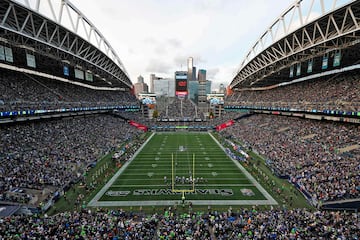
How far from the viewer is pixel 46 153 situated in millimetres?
22125

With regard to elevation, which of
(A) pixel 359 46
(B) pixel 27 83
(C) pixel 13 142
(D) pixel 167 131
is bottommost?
(D) pixel 167 131

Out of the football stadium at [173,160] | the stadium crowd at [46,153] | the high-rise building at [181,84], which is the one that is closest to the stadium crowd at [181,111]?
the high-rise building at [181,84]

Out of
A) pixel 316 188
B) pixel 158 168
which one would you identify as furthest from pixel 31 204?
pixel 316 188

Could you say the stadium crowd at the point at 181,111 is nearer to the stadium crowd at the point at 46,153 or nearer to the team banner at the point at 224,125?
the team banner at the point at 224,125

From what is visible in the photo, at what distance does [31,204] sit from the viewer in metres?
14.2

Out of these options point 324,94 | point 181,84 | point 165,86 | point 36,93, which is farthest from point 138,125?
point 165,86

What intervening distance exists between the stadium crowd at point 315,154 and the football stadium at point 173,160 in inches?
4.9

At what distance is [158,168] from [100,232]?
12.8 metres

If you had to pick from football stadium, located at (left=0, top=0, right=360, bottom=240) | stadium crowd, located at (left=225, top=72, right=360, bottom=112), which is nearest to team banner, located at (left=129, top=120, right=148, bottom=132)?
football stadium, located at (left=0, top=0, right=360, bottom=240)

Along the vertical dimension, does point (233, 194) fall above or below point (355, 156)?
below

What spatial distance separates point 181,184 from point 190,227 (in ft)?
25.2

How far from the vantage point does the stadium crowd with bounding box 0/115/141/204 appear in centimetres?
1622

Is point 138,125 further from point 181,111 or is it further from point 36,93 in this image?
point 36,93

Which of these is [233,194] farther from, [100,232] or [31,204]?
[31,204]
